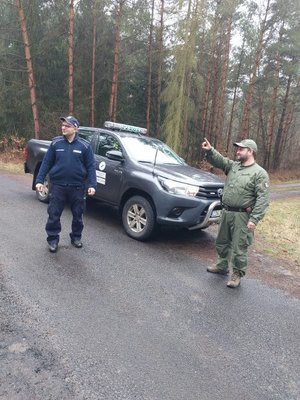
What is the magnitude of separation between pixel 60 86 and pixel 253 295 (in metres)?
19.0

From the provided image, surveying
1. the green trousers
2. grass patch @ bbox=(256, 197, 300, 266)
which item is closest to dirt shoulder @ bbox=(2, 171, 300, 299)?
grass patch @ bbox=(256, 197, 300, 266)

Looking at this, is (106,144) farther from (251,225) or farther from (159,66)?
(159,66)

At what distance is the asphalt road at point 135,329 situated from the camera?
2.57 metres

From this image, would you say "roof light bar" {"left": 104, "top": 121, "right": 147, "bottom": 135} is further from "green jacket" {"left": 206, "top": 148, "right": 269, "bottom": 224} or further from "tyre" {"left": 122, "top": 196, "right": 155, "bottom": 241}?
"green jacket" {"left": 206, "top": 148, "right": 269, "bottom": 224}

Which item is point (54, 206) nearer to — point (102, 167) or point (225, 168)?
point (102, 167)

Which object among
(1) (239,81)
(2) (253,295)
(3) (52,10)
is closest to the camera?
(2) (253,295)

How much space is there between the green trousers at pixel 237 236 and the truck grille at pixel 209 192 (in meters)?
0.98

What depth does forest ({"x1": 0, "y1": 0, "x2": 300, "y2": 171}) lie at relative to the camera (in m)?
17.6

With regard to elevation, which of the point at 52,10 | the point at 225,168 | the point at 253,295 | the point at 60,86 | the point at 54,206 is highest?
the point at 52,10

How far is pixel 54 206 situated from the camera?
16.3 feet

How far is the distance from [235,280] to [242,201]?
1.06 metres

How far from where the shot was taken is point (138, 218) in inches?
235

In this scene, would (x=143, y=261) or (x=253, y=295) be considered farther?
(x=143, y=261)

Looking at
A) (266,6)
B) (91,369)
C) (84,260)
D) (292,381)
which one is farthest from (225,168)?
(266,6)
